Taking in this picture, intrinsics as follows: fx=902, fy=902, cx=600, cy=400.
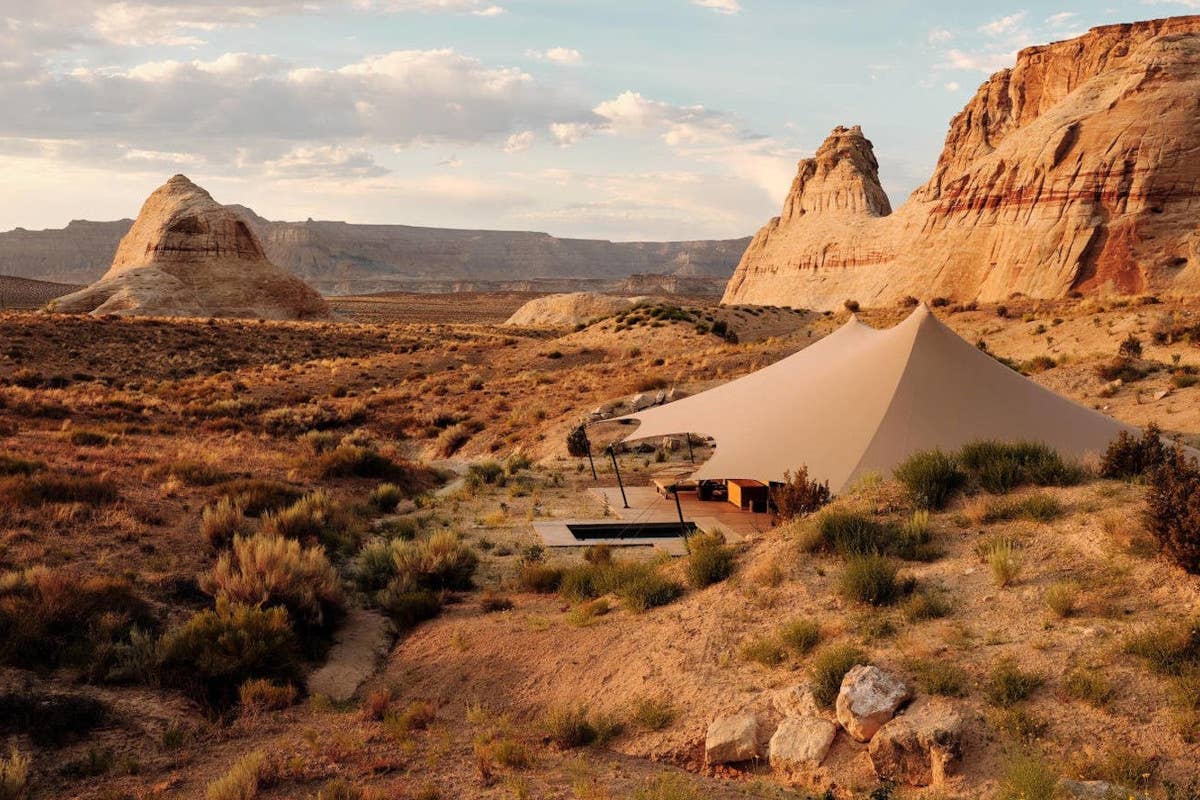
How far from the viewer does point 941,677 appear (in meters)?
6.68

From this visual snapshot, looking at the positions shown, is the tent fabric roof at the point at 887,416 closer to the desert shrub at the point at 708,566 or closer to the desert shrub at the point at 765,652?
the desert shrub at the point at 708,566

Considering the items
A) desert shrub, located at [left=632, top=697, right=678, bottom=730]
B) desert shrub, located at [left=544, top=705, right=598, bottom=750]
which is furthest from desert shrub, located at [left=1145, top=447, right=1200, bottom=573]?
desert shrub, located at [left=544, top=705, right=598, bottom=750]

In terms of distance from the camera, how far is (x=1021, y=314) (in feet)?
113

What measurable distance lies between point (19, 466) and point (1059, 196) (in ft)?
171

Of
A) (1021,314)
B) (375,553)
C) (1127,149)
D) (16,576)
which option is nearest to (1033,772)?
(375,553)

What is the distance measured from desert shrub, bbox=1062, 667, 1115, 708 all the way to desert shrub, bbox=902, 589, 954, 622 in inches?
52.2

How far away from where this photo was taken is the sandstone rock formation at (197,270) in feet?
232

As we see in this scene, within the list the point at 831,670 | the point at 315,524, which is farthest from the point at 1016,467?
the point at 315,524

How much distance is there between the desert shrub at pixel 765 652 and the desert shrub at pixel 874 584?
3.05ft

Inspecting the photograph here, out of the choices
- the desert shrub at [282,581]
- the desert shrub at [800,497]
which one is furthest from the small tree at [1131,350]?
the desert shrub at [282,581]

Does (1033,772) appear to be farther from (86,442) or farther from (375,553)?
(86,442)

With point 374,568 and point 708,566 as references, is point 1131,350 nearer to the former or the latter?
point 708,566

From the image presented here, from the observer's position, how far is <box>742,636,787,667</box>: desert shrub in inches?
303

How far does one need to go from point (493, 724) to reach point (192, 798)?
234 centimetres
